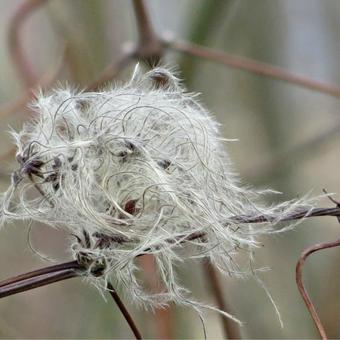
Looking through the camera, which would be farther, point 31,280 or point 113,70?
point 113,70

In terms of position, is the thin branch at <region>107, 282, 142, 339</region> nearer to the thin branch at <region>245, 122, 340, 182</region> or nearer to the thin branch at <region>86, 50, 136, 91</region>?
the thin branch at <region>86, 50, 136, 91</region>

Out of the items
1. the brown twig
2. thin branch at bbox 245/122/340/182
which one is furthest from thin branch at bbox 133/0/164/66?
thin branch at bbox 245/122/340/182

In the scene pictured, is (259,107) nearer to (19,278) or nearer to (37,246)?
(37,246)

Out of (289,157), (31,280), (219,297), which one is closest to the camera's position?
(31,280)

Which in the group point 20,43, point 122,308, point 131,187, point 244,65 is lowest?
point 122,308

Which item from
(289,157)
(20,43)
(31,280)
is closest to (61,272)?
(31,280)

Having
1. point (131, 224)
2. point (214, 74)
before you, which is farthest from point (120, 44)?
point (131, 224)

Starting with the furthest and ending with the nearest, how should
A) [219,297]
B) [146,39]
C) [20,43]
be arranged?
[20,43], [146,39], [219,297]

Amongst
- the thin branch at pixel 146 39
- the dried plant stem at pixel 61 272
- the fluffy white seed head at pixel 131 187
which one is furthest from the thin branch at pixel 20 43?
the dried plant stem at pixel 61 272

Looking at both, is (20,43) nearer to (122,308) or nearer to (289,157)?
(289,157)
